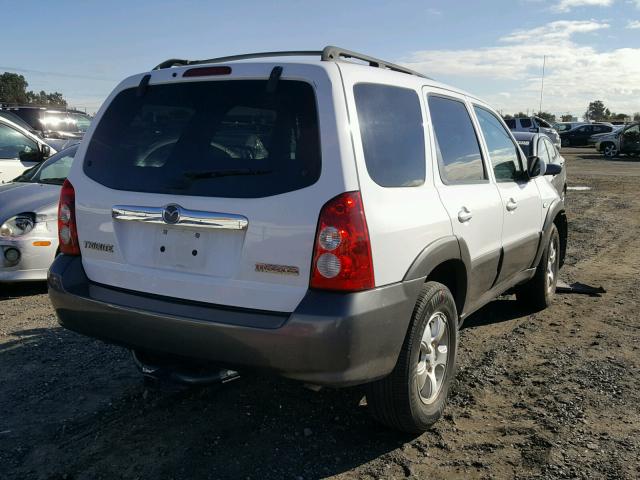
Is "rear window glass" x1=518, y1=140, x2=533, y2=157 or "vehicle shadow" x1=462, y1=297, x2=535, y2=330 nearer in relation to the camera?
"vehicle shadow" x1=462, y1=297, x2=535, y2=330

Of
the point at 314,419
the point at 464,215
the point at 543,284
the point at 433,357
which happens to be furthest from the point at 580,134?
the point at 314,419


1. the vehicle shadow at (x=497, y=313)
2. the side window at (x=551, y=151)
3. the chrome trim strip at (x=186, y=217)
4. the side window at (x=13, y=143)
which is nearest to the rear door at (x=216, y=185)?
the chrome trim strip at (x=186, y=217)

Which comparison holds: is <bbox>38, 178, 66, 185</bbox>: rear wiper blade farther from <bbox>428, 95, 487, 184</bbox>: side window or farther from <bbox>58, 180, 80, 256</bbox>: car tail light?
<bbox>428, 95, 487, 184</bbox>: side window

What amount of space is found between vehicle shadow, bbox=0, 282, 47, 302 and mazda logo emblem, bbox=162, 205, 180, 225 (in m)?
4.03

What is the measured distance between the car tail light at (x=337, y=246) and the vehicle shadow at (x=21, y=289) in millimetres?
4634

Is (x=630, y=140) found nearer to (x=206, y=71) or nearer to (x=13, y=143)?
(x=13, y=143)

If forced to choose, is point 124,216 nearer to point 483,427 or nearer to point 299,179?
point 299,179

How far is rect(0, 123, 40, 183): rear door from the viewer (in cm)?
834

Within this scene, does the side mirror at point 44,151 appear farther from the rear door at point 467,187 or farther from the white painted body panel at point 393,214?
the white painted body panel at point 393,214

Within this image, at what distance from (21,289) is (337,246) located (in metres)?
5.02

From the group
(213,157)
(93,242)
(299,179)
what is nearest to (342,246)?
(299,179)

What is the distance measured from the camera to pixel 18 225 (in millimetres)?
5824

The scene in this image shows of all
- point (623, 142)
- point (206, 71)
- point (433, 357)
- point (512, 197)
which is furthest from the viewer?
point (623, 142)

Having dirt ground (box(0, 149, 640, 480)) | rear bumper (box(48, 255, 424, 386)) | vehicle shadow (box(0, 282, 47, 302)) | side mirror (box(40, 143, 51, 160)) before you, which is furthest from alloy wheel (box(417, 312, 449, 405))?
side mirror (box(40, 143, 51, 160))
